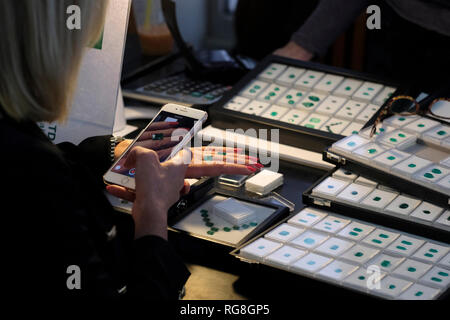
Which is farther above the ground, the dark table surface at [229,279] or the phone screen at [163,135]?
the phone screen at [163,135]

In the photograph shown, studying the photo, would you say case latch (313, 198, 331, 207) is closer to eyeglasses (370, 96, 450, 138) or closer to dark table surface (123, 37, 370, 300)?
dark table surface (123, 37, 370, 300)

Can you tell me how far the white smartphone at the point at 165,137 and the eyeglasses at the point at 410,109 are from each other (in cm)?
46

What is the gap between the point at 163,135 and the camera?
1.23 m

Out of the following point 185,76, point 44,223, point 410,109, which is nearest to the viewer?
point 44,223

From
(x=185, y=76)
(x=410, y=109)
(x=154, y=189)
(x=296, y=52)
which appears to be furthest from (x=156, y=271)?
(x=296, y=52)

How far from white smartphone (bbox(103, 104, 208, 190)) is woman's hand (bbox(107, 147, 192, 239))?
6cm

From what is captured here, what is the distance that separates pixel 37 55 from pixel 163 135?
0.42 m

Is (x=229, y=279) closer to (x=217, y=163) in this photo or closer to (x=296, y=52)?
(x=217, y=163)

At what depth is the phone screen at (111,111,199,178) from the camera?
119cm

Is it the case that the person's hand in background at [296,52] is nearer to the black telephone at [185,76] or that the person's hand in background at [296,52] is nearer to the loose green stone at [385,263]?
the black telephone at [185,76]

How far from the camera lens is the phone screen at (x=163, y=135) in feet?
3.92

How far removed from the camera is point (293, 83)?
1.65m

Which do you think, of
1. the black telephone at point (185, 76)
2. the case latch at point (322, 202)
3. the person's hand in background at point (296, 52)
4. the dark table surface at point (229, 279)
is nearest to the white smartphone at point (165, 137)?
the dark table surface at point (229, 279)

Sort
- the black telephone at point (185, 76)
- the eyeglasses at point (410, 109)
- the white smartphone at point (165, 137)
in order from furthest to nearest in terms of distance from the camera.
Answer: the black telephone at point (185, 76)
the eyeglasses at point (410, 109)
the white smartphone at point (165, 137)
